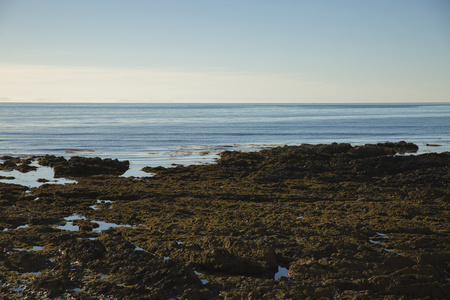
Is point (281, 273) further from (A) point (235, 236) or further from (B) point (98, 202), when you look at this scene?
(B) point (98, 202)

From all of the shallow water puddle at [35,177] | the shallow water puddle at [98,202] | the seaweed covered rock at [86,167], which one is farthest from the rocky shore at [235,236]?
the seaweed covered rock at [86,167]

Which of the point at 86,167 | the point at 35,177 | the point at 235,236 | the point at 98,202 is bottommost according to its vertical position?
the point at 35,177

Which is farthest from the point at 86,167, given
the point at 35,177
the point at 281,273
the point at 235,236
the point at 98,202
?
the point at 281,273

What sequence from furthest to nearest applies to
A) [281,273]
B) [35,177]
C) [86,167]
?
[86,167] → [35,177] → [281,273]

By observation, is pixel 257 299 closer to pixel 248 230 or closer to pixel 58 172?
pixel 248 230

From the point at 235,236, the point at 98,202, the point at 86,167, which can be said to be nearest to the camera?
the point at 235,236

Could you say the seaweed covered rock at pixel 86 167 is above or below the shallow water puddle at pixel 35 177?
above

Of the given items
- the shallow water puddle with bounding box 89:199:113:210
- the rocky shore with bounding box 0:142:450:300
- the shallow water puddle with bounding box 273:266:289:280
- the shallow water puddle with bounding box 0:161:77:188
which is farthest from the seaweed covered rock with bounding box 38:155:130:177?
the shallow water puddle with bounding box 273:266:289:280

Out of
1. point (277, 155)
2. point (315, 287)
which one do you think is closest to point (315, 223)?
point (315, 287)

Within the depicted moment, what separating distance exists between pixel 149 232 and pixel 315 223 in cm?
Result: 616

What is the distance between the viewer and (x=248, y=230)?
1430 centimetres

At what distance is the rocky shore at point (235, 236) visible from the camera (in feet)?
32.0

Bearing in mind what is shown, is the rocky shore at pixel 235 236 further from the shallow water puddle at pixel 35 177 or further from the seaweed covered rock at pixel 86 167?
the seaweed covered rock at pixel 86 167

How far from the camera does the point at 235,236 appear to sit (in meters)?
13.7
